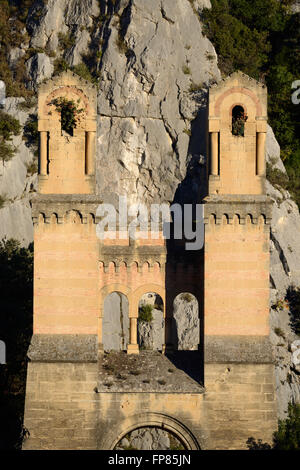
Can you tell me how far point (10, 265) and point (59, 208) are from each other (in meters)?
19.5

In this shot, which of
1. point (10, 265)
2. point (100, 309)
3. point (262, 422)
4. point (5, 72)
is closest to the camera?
point (262, 422)

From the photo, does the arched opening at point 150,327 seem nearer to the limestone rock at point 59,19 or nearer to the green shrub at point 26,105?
the green shrub at point 26,105

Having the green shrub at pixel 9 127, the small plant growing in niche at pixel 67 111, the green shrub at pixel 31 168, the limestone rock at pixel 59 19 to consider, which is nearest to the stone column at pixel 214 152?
the small plant growing in niche at pixel 67 111

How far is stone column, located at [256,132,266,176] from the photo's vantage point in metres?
29.0

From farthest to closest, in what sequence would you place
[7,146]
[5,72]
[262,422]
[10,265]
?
[5,72] → [7,146] → [10,265] → [262,422]

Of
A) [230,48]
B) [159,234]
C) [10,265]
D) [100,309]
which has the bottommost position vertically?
[100,309]

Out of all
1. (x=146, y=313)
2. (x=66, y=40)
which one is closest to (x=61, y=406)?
(x=146, y=313)

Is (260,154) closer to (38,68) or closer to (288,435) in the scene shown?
(288,435)

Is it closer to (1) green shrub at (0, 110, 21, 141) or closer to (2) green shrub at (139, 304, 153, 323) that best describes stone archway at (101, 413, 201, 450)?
Result: (2) green shrub at (139, 304, 153, 323)

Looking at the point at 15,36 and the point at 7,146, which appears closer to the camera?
the point at 7,146

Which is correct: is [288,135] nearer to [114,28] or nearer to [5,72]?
[114,28]

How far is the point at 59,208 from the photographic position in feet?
93.6

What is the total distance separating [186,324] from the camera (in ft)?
180

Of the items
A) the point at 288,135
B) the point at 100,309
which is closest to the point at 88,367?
the point at 100,309
